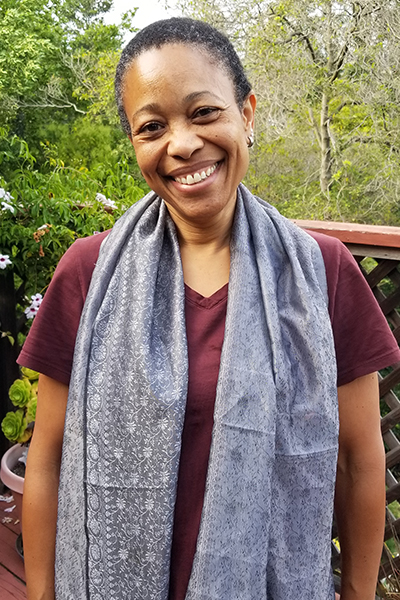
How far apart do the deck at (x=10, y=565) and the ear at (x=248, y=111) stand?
1.83 metres

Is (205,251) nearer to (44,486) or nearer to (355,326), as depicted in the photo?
(355,326)

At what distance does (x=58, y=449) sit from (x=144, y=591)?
351 millimetres

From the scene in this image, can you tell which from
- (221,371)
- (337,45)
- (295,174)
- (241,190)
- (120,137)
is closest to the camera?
(221,371)

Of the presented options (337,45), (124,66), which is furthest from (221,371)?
(337,45)

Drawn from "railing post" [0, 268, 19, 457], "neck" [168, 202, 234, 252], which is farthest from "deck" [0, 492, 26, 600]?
"neck" [168, 202, 234, 252]

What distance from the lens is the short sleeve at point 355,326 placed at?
123cm

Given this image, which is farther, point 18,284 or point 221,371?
point 18,284

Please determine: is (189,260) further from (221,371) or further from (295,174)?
(295,174)

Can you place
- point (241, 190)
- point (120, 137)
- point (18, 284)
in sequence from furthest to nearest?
point (120, 137), point (18, 284), point (241, 190)

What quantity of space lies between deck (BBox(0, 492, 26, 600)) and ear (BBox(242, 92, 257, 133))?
1.83 m

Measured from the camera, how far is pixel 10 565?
226 centimetres

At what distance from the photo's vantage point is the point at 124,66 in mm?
1227

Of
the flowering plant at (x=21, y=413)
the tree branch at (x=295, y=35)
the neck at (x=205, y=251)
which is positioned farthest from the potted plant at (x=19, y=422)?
the tree branch at (x=295, y=35)

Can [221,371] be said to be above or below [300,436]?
above
